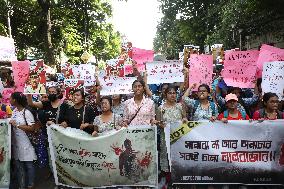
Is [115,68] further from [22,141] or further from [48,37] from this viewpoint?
[48,37]

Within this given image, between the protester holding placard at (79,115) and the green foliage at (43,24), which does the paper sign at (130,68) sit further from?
the green foliage at (43,24)

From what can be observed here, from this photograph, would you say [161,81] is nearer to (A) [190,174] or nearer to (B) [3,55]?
(A) [190,174]

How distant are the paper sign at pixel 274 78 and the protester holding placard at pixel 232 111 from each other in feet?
3.07

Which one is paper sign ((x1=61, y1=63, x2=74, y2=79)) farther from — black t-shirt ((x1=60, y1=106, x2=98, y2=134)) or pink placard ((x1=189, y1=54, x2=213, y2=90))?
pink placard ((x1=189, y1=54, x2=213, y2=90))

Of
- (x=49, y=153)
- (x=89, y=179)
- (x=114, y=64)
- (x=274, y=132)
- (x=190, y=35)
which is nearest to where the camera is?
(x=274, y=132)

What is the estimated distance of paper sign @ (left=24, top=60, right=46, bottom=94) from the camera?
6902mm

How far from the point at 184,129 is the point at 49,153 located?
2666 mm

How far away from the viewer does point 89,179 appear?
246 inches

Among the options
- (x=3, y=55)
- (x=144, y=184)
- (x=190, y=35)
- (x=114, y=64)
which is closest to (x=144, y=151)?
(x=144, y=184)

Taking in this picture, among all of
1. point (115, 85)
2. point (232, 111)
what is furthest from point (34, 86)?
point (232, 111)

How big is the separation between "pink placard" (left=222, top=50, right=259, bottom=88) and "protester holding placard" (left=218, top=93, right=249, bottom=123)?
3.58ft

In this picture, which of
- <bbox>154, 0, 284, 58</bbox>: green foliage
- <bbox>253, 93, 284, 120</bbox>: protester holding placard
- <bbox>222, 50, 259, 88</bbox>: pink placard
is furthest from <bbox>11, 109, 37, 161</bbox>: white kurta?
<bbox>154, 0, 284, 58</bbox>: green foliage

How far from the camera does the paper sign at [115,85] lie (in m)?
6.94

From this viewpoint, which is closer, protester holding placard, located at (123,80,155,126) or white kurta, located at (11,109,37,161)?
protester holding placard, located at (123,80,155,126)
